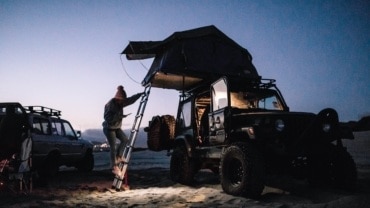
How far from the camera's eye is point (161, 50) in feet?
28.6

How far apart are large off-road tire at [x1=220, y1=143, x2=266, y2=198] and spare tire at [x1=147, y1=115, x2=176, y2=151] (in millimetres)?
2618

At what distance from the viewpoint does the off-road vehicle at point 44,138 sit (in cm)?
661

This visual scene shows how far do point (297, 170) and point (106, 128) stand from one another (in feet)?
15.0

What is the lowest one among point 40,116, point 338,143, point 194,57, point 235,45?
point 338,143

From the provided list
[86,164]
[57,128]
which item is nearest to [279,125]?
[57,128]

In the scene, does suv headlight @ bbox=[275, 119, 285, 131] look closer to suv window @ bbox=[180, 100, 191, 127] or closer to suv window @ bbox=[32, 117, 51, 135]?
suv window @ bbox=[180, 100, 191, 127]

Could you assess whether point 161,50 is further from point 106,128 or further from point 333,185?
point 333,185

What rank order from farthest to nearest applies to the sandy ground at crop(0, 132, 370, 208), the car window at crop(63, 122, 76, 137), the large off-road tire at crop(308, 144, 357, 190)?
the car window at crop(63, 122, 76, 137) < the large off-road tire at crop(308, 144, 357, 190) < the sandy ground at crop(0, 132, 370, 208)

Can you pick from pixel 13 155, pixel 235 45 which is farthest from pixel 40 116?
pixel 235 45

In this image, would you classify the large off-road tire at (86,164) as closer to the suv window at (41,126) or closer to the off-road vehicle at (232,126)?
the suv window at (41,126)

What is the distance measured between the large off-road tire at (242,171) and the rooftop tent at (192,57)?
9.14ft

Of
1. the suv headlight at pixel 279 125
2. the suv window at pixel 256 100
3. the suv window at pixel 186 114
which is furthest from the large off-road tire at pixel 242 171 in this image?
the suv window at pixel 186 114

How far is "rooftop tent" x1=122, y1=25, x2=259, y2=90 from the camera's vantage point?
783cm

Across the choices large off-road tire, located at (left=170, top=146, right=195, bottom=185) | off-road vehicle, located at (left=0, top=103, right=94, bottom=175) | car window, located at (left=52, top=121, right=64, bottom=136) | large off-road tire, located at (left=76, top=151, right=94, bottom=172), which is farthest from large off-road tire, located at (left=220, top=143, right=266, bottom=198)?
large off-road tire, located at (left=76, top=151, right=94, bottom=172)
